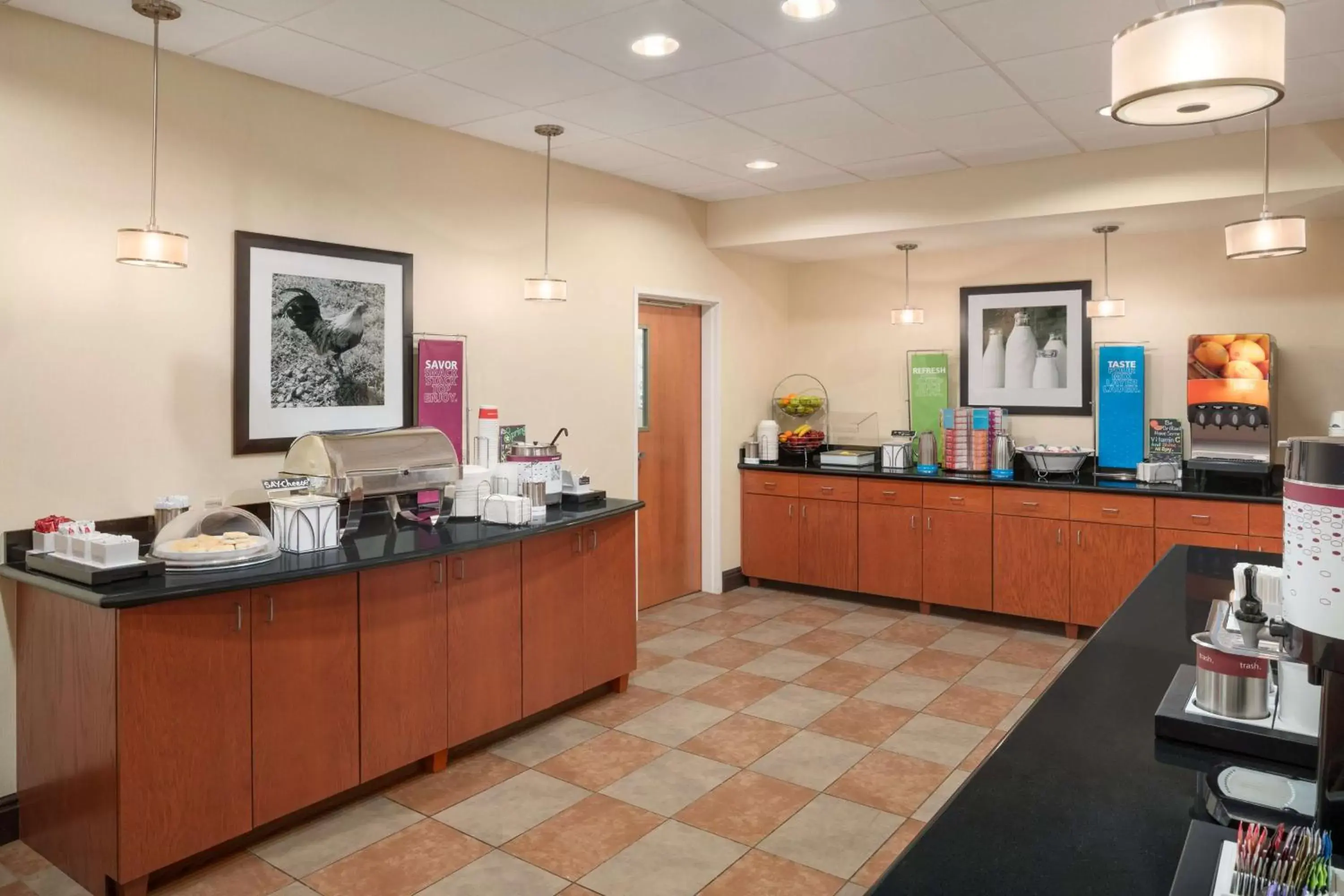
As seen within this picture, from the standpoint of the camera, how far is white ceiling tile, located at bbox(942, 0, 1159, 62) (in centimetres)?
311

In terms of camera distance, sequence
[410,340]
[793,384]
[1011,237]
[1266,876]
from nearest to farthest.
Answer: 1. [1266,876]
2. [410,340]
3. [1011,237]
4. [793,384]

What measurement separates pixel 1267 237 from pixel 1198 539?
217cm

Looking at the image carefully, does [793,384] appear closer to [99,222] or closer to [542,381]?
[542,381]

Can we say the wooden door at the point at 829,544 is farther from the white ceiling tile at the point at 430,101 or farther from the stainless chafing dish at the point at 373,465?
the white ceiling tile at the point at 430,101

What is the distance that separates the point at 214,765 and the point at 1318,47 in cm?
462

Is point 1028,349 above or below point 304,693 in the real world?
above

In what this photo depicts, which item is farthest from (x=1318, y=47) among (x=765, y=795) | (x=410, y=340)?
(x=410, y=340)

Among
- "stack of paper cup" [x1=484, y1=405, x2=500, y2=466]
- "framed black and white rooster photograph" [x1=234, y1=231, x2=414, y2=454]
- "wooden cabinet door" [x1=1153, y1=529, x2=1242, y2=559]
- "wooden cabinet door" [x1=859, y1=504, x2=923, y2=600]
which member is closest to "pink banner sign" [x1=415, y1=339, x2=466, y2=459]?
"framed black and white rooster photograph" [x1=234, y1=231, x2=414, y2=454]

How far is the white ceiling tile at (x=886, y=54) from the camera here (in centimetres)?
336

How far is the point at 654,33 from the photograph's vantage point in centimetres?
337

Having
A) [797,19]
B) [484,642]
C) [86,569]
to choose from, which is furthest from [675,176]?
[86,569]

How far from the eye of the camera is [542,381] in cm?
520

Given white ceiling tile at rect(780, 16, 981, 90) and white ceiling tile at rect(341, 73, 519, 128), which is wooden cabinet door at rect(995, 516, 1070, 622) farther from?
white ceiling tile at rect(341, 73, 519, 128)

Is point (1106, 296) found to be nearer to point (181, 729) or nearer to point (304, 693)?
point (304, 693)
